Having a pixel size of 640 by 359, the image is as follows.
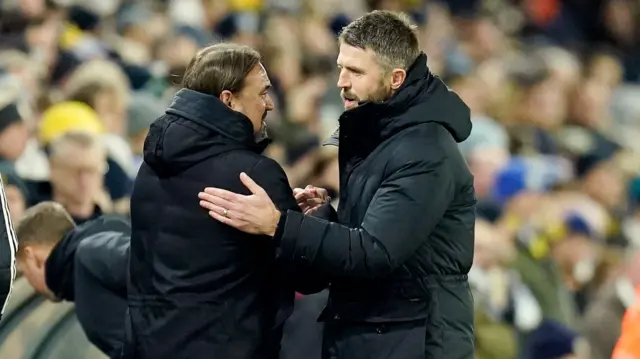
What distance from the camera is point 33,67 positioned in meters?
8.59

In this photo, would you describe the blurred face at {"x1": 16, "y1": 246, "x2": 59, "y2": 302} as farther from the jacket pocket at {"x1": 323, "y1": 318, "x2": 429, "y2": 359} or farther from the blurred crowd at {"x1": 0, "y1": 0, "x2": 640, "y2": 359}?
the jacket pocket at {"x1": 323, "y1": 318, "x2": 429, "y2": 359}

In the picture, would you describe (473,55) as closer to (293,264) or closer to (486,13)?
(486,13)

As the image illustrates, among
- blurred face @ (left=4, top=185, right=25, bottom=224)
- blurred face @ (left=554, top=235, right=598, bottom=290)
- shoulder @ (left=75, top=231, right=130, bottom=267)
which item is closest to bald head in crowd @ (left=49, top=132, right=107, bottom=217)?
blurred face @ (left=4, top=185, right=25, bottom=224)

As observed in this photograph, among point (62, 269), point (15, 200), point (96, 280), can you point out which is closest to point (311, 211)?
point (96, 280)

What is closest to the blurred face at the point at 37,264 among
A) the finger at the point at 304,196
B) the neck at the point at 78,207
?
the neck at the point at 78,207

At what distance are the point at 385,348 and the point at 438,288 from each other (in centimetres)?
24

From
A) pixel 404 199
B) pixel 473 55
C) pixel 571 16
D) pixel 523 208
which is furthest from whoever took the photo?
pixel 571 16

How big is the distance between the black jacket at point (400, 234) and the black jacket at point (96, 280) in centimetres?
85

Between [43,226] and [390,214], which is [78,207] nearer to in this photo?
[43,226]

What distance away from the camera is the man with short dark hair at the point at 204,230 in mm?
4406

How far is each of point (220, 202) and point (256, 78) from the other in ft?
1.39

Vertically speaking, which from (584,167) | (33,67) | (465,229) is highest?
(465,229)

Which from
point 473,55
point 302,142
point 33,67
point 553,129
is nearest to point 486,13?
point 473,55

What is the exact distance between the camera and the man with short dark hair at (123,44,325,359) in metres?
4.41
